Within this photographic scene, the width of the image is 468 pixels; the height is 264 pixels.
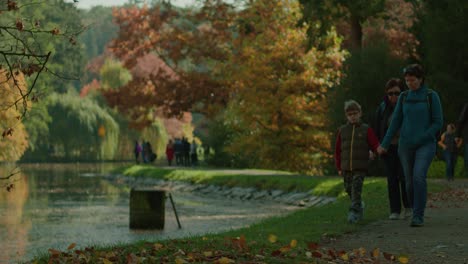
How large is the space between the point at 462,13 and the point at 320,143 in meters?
8.65

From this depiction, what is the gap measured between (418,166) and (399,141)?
0.49m

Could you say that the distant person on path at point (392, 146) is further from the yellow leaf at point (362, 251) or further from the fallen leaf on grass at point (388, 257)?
the fallen leaf on grass at point (388, 257)

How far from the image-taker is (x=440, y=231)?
12.4 metres

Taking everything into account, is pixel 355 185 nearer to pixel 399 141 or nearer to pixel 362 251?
pixel 399 141

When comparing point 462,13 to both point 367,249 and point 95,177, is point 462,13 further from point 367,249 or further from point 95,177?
point 95,177

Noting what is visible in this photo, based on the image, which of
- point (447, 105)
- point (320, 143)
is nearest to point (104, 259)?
point (447, 105)

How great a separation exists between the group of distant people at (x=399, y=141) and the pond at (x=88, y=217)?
3005mm

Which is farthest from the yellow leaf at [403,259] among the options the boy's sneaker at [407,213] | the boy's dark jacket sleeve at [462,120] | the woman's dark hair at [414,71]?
the boy's dark jacket sleeve at [462,120]

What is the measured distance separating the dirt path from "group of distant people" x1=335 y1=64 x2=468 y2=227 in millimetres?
348

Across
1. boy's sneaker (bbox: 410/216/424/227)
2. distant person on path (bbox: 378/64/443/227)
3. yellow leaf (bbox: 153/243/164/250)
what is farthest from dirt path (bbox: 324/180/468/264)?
yellow leaf (bbox: 153/243/164/250)

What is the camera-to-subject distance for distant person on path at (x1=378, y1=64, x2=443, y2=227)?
12320 millimetres

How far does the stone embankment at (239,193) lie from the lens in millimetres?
27461

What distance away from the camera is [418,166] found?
12.3m

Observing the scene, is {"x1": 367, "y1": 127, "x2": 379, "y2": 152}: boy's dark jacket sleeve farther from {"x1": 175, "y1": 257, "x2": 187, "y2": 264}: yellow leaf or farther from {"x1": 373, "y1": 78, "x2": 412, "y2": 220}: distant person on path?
{"x1": 175, "y1": 257, "x2": 187, "y2": 264}: yellow leaf
